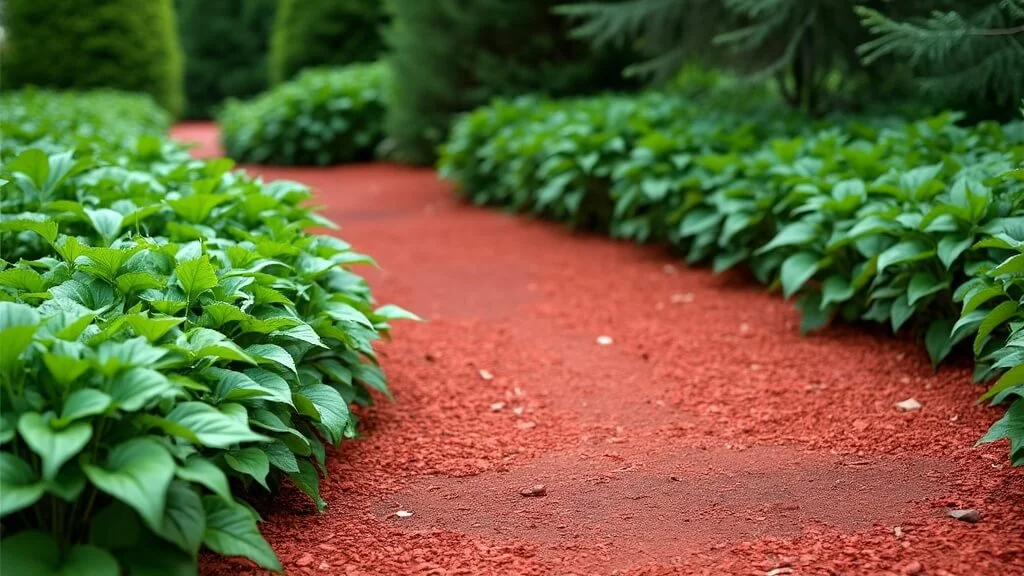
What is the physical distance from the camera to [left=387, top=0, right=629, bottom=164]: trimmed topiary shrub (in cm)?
834

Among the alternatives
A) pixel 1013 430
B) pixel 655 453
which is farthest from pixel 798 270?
pixel 1013 430

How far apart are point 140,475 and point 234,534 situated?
0.29 m

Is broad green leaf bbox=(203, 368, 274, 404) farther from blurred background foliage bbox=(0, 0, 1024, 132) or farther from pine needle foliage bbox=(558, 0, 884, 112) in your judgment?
pine needle foliage bbox=(558, 0, 884, 112)

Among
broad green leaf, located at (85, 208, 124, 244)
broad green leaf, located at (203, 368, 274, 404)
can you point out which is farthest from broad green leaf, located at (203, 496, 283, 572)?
broad green leaf, located at (85, 208, 124, 244)

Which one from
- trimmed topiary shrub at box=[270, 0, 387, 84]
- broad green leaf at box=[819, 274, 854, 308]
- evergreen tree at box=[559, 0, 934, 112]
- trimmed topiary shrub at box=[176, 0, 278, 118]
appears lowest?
trimmed topiary shrub at box=[176, 0, 278, 118]

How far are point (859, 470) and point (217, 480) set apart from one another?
183cm

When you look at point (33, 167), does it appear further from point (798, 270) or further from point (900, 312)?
point (900, 312)

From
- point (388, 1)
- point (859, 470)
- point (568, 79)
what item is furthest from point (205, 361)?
point (388, 1)

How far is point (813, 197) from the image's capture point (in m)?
4.16

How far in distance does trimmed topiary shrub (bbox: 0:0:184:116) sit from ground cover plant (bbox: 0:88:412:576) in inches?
427

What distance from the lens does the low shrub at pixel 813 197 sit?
3201 mm

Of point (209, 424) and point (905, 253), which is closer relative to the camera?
point (209, 424)

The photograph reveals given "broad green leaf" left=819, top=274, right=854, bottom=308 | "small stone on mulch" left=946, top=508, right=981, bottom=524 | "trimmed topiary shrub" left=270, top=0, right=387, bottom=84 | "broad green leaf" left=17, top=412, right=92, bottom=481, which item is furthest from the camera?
"trimmed topiary shrub" left=270, top=0, right=387, bottom=84

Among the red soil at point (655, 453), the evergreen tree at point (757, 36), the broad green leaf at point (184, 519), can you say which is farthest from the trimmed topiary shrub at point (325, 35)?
the broad green leaf at point (184, 519)
